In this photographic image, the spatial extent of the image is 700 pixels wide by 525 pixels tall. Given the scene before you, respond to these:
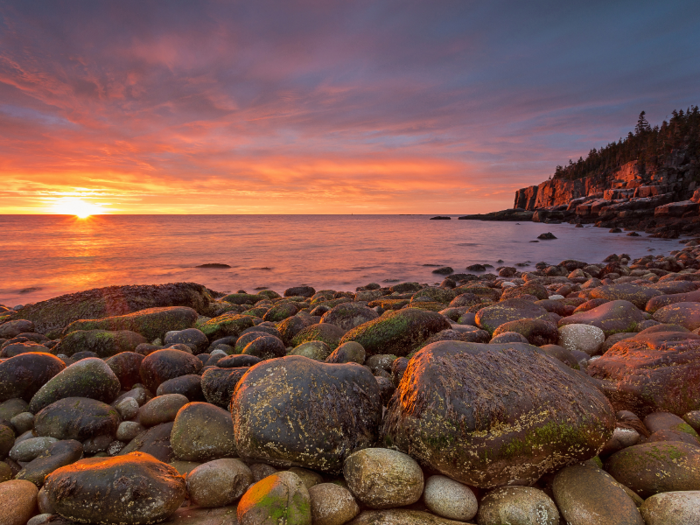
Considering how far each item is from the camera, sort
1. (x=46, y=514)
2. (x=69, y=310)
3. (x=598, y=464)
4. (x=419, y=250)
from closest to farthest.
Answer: (x=46, y=514), (x=598, y=464), (x=69, y=310), (x=419, y=250)

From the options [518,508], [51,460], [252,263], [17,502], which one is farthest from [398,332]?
[252,263]

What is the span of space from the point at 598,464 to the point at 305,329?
3.43 metres

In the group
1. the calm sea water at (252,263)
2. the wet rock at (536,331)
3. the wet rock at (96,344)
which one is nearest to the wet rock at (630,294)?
the wet rock at (536,331)

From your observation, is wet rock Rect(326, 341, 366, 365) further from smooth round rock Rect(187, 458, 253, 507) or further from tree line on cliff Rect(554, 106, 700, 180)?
tree line on cliff Rect(554, 106, 700, 180)

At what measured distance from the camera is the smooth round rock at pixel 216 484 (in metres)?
2.17

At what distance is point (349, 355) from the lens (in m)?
3.64

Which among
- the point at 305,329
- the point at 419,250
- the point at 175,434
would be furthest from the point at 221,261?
the point at 175,434

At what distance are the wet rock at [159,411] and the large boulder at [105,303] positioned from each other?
495 centimetres

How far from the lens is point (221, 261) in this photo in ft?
65.6

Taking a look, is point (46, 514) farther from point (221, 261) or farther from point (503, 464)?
point (221, 261)

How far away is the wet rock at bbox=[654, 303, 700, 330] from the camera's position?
440 cm

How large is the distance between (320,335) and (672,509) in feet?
11.5

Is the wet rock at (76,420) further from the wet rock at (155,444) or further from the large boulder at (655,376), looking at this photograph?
the large boulder at (655,376)

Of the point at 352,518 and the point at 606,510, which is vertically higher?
the point at 606,510
